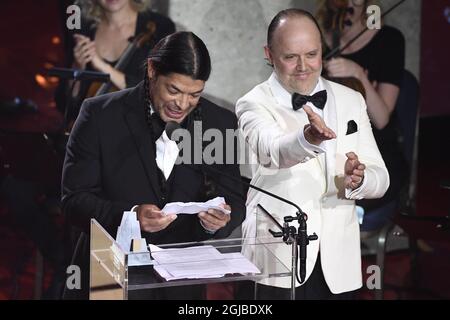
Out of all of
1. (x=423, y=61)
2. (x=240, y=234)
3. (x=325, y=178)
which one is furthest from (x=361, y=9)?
(x=240, y=234)

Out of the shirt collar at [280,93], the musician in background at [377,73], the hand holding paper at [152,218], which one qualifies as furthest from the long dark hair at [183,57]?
the musician in background at [377,73]

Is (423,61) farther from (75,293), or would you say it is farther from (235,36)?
(75,293)

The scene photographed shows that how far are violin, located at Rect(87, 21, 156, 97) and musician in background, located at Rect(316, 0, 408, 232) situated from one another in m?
0.96

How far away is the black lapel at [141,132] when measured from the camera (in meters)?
4.22

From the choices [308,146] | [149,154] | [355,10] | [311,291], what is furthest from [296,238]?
[355,10]

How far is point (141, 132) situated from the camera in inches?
167

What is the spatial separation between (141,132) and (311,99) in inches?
33.0

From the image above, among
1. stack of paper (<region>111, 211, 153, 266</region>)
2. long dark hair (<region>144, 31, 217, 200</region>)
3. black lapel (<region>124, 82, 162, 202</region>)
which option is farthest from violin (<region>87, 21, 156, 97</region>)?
stack of paper (<region>111, 211, 153, 266</region>)

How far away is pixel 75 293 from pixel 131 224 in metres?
0.74

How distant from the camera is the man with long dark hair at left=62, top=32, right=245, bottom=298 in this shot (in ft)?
13.7

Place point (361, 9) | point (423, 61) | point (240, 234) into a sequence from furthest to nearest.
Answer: point (423, 61), point (361, 9), point (240, 234)

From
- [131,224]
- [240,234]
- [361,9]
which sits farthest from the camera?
[361,9]
